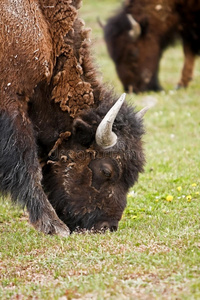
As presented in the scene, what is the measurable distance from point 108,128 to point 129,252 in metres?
1.46

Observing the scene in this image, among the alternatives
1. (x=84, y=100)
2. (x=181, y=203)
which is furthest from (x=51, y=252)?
(x=181, y=203)

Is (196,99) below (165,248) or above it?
below

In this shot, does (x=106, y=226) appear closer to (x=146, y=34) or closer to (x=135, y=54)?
(x=135, y=54)

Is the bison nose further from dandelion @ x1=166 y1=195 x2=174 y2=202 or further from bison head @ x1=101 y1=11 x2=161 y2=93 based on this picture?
bison head @ x1=101 y1=11 x2=161 y2=93

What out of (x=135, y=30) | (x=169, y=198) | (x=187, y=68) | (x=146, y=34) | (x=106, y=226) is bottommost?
(x=187, y=68)

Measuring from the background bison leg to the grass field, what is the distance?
23.1 feet

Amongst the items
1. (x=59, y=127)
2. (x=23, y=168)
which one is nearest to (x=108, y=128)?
(x=59, y=127)

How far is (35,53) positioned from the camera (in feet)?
20.4

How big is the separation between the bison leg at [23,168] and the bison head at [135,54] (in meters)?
9.21

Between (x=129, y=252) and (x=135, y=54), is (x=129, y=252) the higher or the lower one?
the higher one

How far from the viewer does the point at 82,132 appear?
644 cm

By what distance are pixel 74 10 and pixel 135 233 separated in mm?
2597

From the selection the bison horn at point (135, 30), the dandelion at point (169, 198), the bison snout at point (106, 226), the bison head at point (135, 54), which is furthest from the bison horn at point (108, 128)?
the bison horn at point (135, 30)

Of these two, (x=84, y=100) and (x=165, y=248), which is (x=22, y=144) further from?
(x=165, y=248)
